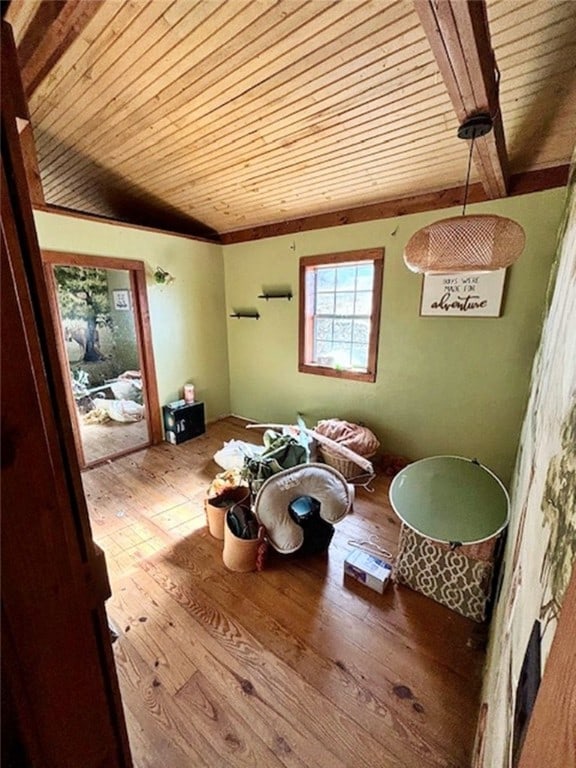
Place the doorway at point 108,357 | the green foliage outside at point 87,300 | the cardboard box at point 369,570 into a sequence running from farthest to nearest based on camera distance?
the green foliage outside at point 87,300 → the doorway at point 108,357 → the cardboard box at point 369,570

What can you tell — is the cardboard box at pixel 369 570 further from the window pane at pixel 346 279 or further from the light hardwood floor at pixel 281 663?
the window pane at pixel 346 279

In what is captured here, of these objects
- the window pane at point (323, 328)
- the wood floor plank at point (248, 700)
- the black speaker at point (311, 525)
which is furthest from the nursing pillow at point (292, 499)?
the window pane at point (323, 328)

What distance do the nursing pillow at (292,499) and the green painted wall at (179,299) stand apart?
242 centimetres

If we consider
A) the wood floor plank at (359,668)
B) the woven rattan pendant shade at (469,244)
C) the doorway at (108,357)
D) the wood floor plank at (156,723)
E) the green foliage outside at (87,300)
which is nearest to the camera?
the wood floor plank at (156,723)

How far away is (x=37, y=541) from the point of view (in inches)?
17.6

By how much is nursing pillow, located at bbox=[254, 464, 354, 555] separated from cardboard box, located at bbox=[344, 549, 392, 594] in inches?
10.2

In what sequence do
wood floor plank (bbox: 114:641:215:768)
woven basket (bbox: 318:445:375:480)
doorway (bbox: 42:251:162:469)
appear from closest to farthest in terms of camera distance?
wood floor plank (bbox: 114:641:215:768) → woven basket (bbox: 318:445:375:480) → doorway (bbox: 42:251:162:469)

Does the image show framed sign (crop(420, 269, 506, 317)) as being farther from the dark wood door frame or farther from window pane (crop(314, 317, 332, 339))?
the dark wood door frame

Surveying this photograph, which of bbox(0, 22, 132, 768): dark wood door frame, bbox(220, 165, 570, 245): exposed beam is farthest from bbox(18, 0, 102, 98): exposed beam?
bbox(220, 165, 570, 245): exposed beam

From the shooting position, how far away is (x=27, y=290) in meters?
0.45

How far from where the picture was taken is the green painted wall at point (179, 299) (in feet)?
10.00

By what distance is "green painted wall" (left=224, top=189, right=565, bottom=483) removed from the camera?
249 cm

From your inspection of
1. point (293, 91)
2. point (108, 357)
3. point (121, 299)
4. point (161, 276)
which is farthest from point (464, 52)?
point (108, 357)

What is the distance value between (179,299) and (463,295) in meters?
2.98
